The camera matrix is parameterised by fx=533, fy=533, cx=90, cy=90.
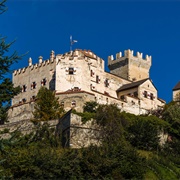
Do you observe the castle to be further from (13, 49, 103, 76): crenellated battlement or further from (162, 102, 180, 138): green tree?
(162, 102, 180, 138): green tree

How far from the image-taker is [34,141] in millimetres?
45938

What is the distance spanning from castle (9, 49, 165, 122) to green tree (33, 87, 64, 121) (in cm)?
255

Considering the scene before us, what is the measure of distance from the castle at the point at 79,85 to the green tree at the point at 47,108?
2.55 metres

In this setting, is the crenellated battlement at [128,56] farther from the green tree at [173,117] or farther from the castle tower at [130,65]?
the green tree at [173,117]

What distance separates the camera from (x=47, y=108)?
5234 centimetres

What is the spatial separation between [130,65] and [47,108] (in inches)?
958

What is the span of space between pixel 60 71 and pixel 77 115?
45.2 feet

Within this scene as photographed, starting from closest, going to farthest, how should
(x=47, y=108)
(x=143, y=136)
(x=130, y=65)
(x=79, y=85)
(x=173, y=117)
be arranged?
(x=143, y=136) < (x=47, y=108) < (x=173, y=117) < (x=79, y=85) < (x=130, y=65)

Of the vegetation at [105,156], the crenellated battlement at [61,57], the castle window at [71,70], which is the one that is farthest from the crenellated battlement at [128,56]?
the vegetation at [105,156]

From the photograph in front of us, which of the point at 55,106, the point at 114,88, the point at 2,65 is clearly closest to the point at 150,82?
the point at 114,88

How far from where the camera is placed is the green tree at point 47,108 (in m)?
Result: 51.3

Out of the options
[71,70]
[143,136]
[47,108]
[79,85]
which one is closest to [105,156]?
[143,136]

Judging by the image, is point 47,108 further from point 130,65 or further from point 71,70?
point 130,65

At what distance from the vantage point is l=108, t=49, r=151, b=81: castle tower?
73562 mm
